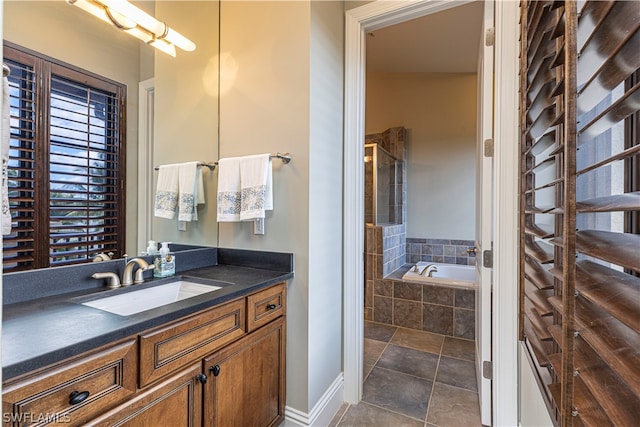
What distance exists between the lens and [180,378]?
3.34ft

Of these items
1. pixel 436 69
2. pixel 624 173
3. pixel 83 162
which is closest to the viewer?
pixel 624 173

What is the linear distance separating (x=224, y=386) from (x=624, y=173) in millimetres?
1450

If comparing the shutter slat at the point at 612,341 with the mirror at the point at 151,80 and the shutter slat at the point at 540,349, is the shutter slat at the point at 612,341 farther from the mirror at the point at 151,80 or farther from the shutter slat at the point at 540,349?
the mirror at the point at 151,80

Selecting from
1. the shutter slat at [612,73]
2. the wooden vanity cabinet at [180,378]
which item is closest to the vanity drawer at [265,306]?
the wooden vanity cabinet at [180,378]

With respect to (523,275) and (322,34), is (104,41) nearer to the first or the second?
(322,34)

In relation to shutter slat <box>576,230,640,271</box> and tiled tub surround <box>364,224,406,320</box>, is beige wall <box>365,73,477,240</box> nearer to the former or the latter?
tiled tub surround <box>364,224,406,320</box>

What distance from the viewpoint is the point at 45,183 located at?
3.71ft

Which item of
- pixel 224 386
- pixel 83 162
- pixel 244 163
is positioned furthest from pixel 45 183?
pixel 224 386

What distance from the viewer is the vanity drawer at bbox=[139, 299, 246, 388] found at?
3.01ft

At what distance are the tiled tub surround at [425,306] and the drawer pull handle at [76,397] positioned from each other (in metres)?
2.54

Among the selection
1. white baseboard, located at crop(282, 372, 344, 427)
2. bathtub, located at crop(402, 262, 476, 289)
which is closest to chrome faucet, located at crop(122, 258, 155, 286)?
white baseboard, located at crop(282, 372, 344, 427)

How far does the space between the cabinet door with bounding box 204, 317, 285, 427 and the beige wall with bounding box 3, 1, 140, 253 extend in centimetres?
69

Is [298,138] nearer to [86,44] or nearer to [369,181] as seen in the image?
[86,44]

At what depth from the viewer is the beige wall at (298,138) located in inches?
59.6
